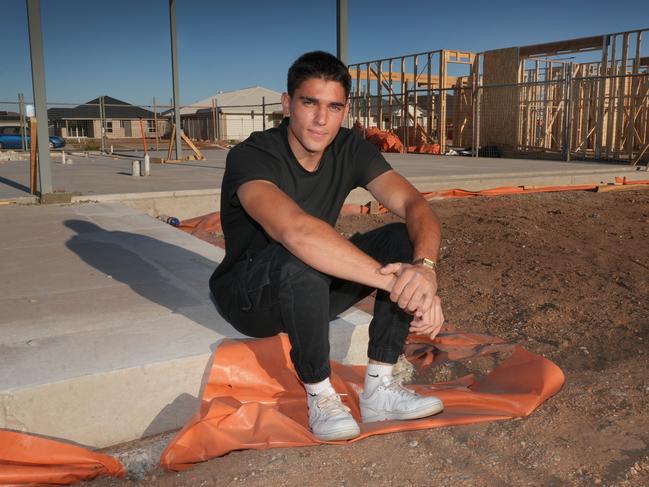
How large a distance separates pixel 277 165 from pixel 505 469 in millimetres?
1406

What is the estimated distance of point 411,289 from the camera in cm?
209

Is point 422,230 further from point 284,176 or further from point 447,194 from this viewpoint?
point 447,194

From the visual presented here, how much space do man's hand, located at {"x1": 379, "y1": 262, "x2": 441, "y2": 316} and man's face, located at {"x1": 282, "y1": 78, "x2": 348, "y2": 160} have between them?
2.13 feet

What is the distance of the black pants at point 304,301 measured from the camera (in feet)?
6.84

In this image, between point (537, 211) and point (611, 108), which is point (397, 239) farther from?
point (611, 108)

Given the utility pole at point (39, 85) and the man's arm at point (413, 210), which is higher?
the utility pole at point (39, 85)

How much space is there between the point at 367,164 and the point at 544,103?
17.3 meters

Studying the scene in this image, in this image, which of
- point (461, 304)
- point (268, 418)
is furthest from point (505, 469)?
point (461, 304)

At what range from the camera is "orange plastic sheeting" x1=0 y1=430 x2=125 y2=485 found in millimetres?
1953

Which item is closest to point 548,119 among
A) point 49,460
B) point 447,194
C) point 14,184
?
point 447,194

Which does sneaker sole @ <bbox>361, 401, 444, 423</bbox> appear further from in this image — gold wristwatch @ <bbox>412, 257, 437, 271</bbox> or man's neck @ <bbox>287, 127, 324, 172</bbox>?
man's neck @ <bbox>287, 127, 324, 172</bbox>

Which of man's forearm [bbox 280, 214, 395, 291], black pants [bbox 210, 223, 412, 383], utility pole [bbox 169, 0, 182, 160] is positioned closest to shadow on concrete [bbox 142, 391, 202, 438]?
black pants [bbox 210, 223, 412, 383]

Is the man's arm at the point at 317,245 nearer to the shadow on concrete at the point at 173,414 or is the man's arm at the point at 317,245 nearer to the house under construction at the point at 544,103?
the shadow on concrete at the point at 173,414

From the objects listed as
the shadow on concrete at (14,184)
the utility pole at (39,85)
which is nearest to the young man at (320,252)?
the utility pole at (39,85)
